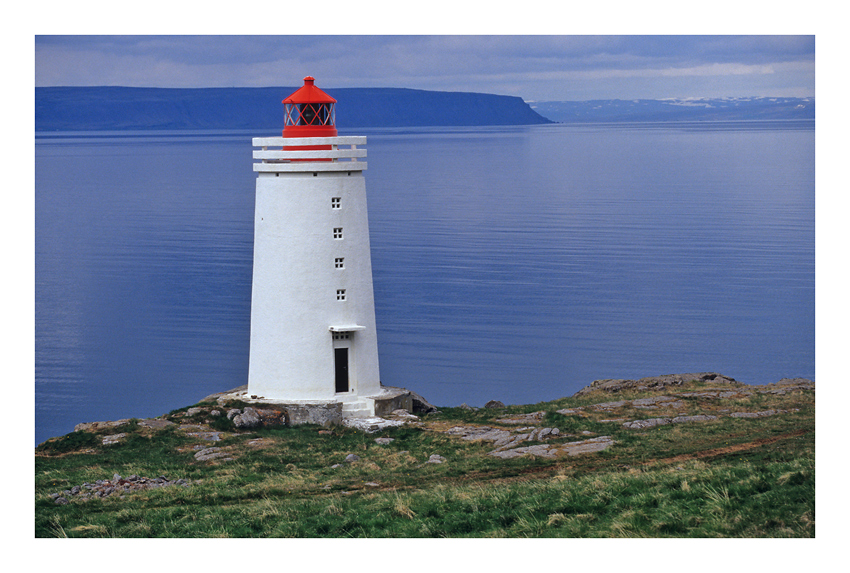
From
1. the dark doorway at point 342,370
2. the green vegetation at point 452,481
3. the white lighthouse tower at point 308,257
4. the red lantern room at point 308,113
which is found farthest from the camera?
the dark doorway at point 342,370

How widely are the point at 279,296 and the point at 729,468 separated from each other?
49.4 ft

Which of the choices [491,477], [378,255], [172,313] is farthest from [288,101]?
[378,255]

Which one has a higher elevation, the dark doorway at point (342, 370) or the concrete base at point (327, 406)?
the dark doorway at point (342, 370)

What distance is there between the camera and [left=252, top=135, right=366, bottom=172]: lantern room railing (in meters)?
31.6

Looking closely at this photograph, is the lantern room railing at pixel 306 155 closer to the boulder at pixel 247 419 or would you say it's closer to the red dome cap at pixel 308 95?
the red dome cap at pixel 308 95

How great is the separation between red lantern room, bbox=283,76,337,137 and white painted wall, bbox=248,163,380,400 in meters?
1.23

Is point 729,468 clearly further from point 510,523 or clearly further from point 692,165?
point 692,165

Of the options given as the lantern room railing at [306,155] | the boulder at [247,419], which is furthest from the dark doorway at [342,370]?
the lantern room railing at [306,155]

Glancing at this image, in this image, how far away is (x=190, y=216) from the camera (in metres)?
74.8

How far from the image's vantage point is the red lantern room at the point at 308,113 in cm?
3197

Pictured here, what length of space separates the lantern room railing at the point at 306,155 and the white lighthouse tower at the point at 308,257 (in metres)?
0.03

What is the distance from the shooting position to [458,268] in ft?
204

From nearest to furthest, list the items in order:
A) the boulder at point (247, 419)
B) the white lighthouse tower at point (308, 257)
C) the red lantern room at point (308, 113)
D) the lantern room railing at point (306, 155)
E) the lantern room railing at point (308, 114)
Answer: the boulder at point (247, 419), the lantern room railing at point (306, 155), the white lighthouse tower at point (308, 257), the red lantern room at point (308, 113), the lantern room railing at point (308, 114)

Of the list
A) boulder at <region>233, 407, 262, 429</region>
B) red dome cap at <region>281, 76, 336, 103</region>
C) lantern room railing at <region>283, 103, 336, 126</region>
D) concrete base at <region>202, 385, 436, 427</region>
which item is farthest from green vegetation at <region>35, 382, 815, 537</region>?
red dome cap at <region>281, 76, 336, 103</region>
